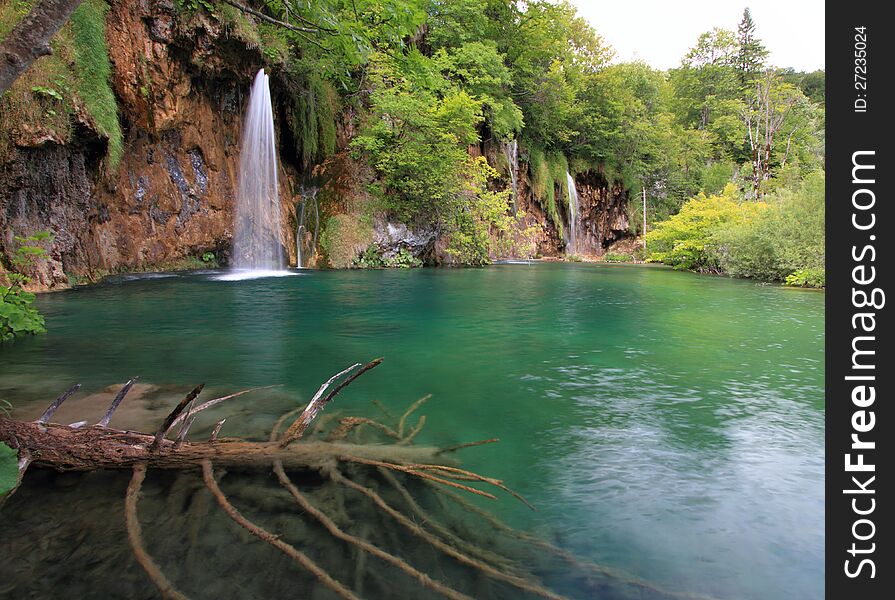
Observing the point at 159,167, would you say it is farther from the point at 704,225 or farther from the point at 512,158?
the point at 704,225

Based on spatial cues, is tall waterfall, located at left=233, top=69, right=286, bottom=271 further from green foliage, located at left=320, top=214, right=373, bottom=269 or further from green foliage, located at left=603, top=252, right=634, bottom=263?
green foliage, located at left=603, top=252, right=634, bottom=263

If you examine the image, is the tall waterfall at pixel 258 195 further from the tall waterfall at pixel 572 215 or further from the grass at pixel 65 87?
the tall waterfall at pixel 572 215

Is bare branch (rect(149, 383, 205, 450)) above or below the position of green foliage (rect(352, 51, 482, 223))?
below

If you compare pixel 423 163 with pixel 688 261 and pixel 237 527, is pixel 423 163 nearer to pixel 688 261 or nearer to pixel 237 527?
pixel 688 261

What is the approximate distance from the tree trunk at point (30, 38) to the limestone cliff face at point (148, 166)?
9878 millimetres

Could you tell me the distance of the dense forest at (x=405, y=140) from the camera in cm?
1038

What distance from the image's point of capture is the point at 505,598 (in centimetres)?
189

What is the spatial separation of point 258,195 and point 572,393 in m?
17.2

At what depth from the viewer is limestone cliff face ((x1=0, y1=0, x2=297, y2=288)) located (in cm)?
1096

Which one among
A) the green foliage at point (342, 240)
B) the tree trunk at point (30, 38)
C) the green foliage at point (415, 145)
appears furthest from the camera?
the green foliage at point (342, 240)

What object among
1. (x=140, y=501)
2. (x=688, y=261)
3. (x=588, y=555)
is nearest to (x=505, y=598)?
(x=588, y=555)

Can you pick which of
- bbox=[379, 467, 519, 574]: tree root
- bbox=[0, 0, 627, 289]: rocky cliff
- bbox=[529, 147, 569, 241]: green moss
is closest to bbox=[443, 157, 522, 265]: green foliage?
bbox=[0, 0, 627, 289]: rocky cliff

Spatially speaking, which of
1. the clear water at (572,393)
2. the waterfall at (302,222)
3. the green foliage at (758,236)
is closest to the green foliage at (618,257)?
the green foliage at (758,236)

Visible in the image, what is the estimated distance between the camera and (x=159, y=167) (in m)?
16.3
